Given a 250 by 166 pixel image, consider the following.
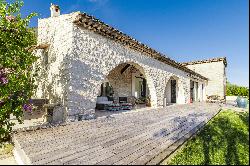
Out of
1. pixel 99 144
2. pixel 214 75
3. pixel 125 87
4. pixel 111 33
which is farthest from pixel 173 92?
pixel 99 144

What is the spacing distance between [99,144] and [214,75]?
26181 mm

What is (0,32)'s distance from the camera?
568 cm

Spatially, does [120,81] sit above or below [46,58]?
below

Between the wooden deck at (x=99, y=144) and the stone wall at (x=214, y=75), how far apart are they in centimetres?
2275

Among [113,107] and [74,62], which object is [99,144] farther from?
[113,107]

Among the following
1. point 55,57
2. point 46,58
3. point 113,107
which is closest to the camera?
point 55,57

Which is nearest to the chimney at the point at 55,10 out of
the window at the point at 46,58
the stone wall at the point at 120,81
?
the window at the point at 46,58

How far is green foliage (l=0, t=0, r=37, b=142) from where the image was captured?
17.6ft

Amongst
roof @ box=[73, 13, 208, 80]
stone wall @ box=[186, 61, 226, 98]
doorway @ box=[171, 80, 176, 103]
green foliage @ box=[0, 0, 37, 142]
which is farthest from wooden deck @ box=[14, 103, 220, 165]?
stone wall @ box=[186, 61, 226, 98]

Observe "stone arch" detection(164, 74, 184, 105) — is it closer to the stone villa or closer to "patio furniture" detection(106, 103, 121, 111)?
the stone villa

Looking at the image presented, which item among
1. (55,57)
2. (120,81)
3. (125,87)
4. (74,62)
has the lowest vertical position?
(125,87)

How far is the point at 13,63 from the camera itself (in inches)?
221

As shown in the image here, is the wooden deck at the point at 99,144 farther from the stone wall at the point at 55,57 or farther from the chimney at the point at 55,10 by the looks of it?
the chimney at the point at 55,10

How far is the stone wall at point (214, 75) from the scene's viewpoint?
27203 mm
